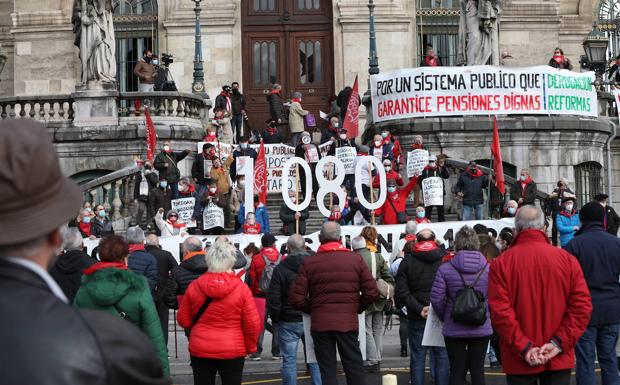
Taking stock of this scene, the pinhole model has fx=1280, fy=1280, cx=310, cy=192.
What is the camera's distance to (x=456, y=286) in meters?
10.2

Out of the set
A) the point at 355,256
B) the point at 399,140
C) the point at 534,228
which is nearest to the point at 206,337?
the point at 355,256

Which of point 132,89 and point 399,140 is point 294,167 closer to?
point 399,140

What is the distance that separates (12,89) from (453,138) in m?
13.5

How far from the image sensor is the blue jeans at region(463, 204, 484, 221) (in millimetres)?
23000

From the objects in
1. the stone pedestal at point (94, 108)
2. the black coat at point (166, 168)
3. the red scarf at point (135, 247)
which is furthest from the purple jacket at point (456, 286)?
the stone pedestal at point (94, 108)

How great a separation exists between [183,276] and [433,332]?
2441 millimetres

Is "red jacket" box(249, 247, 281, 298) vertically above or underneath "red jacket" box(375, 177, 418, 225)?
underneath

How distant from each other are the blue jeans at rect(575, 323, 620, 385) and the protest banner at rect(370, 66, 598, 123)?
1578 centimetres

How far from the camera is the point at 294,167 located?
23.8 meters

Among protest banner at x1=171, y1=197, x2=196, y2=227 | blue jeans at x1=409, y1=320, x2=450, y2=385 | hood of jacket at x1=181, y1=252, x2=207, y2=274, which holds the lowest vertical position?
blue jeans at x1=409, y1=320, x2=450, y2=385

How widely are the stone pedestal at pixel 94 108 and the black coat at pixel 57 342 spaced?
24191 millimetres

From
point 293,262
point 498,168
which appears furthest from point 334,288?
point 498,168

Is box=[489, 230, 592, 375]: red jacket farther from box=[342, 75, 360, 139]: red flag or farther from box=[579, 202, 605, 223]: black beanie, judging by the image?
box=[342, 75, 360, 139]: red flag

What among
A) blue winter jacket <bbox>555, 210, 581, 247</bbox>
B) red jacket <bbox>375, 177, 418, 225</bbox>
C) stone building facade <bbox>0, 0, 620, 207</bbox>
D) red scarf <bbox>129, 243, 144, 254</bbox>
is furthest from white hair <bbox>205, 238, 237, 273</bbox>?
stone building facade <bbox>0, 0, 620, 207</bbox>
